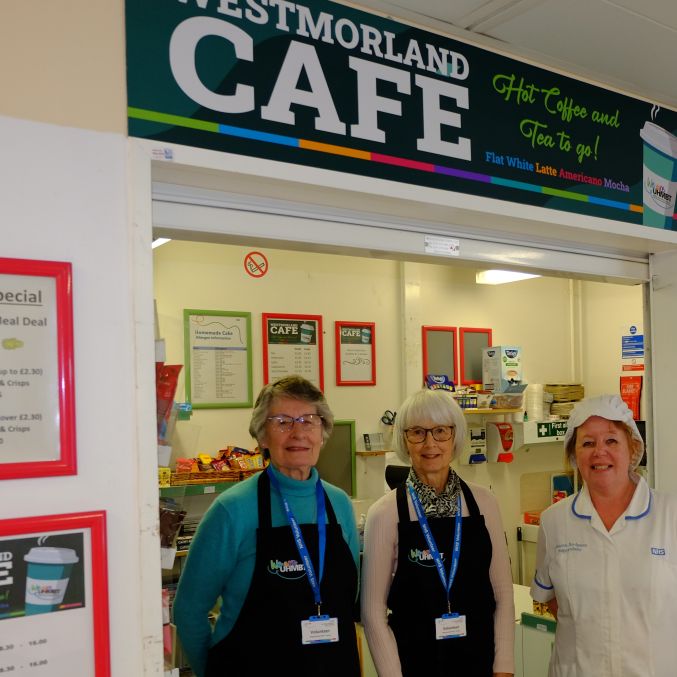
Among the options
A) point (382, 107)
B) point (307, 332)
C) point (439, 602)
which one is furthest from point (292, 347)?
point (382, 107)

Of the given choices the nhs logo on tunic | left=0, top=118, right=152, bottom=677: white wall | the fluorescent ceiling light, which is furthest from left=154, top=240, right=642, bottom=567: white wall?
left=0, top=118, right=152, bottom=677: white wall

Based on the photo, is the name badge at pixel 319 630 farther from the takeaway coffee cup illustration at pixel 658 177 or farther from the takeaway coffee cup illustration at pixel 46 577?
the takeaway coffee cup illustration at pixel 658 177

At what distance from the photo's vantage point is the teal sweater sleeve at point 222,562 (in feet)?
6.42

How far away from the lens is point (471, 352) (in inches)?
226

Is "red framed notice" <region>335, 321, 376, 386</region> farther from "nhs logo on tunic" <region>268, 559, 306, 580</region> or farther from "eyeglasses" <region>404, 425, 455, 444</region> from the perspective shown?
"nhs logo on tunic" <region>268, 559, 306, 580</region>

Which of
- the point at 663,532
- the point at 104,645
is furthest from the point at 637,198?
the point at 104,645

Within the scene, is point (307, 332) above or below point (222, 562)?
above

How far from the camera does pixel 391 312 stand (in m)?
5.39

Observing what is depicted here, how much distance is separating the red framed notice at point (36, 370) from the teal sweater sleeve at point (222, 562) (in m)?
0.71

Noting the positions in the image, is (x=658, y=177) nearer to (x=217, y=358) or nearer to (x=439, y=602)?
(x=439, y=602)

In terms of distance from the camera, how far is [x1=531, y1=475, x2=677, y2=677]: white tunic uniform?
2029 millimetres

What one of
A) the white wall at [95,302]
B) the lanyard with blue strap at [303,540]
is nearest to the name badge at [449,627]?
the lanyard with blue strap at [303,540]

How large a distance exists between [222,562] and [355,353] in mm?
3290

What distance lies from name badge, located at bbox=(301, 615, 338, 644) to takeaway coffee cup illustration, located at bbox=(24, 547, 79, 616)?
810mm
